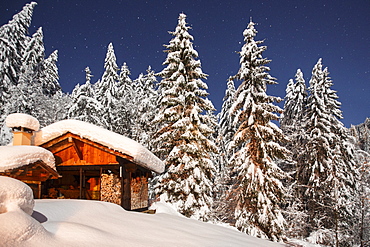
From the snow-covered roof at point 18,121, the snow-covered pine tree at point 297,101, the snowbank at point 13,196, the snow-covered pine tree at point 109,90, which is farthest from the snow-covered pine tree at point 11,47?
the snow-covered pine tree at point 297,101

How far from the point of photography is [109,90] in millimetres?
36625

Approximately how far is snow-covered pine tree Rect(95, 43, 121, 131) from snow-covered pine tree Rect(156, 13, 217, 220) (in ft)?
53.9

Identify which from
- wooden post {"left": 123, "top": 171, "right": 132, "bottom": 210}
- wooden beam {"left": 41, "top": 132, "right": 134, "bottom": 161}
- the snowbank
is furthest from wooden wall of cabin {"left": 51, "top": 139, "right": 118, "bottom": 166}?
the snowbank

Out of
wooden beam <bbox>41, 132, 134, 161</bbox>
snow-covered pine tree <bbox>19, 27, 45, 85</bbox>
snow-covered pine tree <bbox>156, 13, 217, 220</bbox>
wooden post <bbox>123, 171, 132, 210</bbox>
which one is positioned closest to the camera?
wooden beam <bbox>41, 132, 134, 161</bbox>

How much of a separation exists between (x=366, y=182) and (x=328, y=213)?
4.07m

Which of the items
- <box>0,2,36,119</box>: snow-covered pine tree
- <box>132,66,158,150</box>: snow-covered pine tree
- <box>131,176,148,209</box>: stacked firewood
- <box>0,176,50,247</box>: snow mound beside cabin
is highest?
<box>0,2,36,119</box>: snow-covered pine tree

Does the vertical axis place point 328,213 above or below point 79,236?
below

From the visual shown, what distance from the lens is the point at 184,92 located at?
19.1 meters

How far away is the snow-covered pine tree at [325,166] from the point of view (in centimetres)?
2092

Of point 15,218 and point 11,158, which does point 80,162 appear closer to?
point 11,158

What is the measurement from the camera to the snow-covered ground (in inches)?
140

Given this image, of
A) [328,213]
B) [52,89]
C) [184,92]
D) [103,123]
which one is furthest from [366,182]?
[52,89]

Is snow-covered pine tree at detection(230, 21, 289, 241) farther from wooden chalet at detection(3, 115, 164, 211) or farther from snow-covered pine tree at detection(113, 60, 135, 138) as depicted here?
snow-covered pine tree at detection(113, 60, 135, 138)

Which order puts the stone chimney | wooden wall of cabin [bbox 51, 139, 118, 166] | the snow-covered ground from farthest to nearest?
wooden wall of cabin [bbox 51, 139, 118, 166]
the stone chimney
the snow-covered ground
